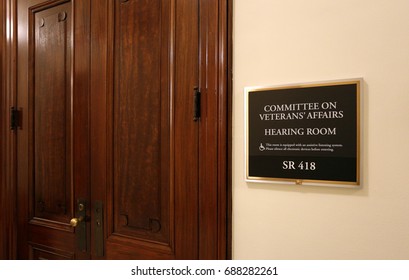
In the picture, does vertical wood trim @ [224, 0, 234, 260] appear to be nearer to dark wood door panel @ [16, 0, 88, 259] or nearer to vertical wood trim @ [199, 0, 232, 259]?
vertical wood trim @ [199, 0, 232, 259]

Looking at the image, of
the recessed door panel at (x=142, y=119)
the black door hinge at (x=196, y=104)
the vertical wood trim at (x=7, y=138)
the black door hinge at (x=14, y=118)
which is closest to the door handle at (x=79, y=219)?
the recessed door panel at (x=142, y=119)

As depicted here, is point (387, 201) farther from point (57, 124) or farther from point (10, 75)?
point (10, 75)

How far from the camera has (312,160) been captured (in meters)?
0.79

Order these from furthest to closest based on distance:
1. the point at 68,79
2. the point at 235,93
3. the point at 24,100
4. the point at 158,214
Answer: the point at 24,100, the point at 68,79, the point at 158,214, the point at 235,93

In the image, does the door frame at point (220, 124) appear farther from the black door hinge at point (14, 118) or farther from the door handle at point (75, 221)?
the black door hinge at point (14, 118)

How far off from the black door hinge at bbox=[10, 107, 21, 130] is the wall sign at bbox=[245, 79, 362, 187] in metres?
1.20

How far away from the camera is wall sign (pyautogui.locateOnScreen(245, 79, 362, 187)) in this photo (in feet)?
2.45

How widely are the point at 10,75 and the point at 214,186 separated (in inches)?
48.7

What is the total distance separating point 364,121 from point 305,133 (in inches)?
6.1

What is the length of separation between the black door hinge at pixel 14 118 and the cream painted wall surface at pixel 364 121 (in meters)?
1.15

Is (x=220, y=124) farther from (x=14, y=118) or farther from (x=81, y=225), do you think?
(x=14, y=118)

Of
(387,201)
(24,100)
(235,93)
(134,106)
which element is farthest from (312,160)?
(24,100)

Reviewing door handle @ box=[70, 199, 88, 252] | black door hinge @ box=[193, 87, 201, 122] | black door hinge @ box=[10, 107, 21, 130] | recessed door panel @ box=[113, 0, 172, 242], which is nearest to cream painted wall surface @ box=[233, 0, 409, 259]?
black door hinge @ box=[193, 87, 201, 122]

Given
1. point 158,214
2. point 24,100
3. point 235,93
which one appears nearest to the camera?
point 235,93
